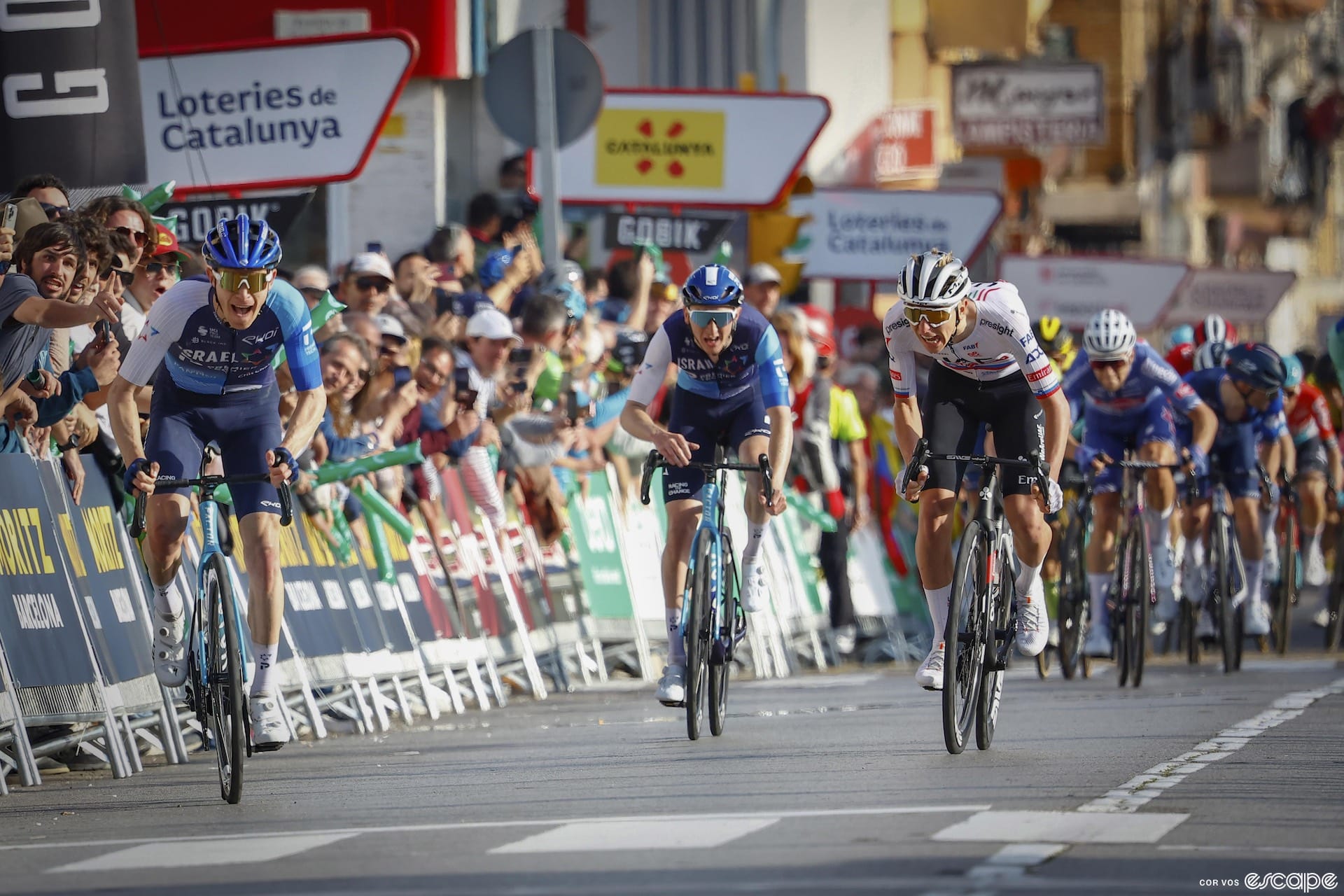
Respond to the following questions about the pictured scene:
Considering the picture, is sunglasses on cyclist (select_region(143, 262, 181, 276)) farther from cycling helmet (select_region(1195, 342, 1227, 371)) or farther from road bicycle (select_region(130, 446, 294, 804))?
cycling helmet (select_region(1195, 342, 1227, 371))

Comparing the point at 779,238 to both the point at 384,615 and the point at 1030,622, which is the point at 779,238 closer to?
the point at 384,615

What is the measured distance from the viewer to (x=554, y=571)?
17188 mm

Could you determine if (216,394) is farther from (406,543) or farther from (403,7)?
(403,7)

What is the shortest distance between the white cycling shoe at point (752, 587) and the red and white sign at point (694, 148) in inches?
345

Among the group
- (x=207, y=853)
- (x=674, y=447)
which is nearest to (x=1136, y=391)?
(x=674, y=447)

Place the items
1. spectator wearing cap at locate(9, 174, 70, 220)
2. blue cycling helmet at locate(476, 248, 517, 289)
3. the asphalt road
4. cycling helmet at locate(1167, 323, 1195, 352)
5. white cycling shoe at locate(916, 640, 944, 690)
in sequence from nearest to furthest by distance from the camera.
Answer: the asphalt road, white cycling shoe at locate(916, 640, 944, 690), spectator wearing cap at locate(9, 174, 70, 220), blue cycling helmet at locate(476, 248, 517, 289), cycling helmet at locate(1167, 323, 1195, 352)

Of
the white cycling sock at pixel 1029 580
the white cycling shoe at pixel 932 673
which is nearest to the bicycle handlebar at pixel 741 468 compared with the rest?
the white cycling sock at pixel 1029 580

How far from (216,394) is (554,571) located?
6.92m

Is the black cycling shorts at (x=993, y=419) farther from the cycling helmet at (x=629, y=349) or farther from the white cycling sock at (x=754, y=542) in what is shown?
the cycling helmet at (x=629, y=349)

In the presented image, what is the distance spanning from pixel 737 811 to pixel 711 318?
401cm

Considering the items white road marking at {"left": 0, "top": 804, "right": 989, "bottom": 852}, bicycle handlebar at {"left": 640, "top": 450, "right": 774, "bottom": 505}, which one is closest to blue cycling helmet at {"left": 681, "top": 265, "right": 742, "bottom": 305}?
bicycle handlebar at {"left": 640, "top": 450, "right": 774, "bottom": 505}

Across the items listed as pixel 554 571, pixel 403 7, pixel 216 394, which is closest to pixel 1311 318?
pixel 403 7

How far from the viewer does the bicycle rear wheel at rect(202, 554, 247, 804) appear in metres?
9.67

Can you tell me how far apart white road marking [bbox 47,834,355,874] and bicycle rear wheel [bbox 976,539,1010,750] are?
3403 millimetres
